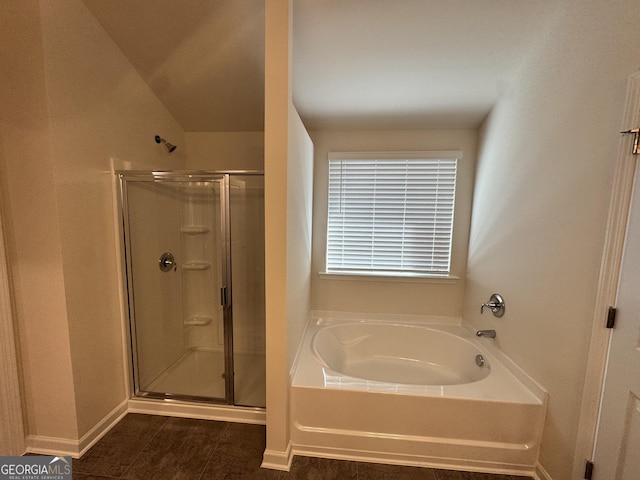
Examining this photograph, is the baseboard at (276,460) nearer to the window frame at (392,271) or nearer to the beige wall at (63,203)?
the beige wall at (63,203)

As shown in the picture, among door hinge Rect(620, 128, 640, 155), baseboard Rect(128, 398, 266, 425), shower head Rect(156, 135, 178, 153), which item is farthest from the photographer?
shower head Rect(156, 135, 178, 153)

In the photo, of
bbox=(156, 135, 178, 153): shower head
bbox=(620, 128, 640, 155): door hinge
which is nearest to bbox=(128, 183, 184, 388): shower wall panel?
bbox=(156, 135, 178, 153): shower head

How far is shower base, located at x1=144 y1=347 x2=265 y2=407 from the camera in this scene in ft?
6.06

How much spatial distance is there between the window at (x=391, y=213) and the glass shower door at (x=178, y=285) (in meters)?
1.07

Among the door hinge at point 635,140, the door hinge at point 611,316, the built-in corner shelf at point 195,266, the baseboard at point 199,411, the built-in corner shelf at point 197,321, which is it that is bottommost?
the baseboard at point 199,411

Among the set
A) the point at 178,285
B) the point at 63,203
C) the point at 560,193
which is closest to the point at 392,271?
the point at 560,193

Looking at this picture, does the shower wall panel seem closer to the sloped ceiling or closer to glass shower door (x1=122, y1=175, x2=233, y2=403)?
glass shower door (x1=122, y1=175, x2=233, y2=403)

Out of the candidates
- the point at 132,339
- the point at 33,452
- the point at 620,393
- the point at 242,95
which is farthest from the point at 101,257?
the point at 620,393

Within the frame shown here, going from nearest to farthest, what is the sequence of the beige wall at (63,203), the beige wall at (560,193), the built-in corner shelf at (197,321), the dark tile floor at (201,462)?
1. the beige wall at (560,193)
2. the beige wall at (63,203)
3. the dark tile floor at (201,462)
4. the built-in corner shelf at (197,321)

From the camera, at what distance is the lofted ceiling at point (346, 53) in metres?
1.42

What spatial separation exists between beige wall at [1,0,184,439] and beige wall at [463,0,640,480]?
2.56 metres

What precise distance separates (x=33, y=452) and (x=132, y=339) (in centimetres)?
68

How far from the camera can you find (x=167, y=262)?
7.29ft

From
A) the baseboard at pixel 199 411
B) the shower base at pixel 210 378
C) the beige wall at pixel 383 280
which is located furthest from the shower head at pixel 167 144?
the baseboard at pixel 199 411
